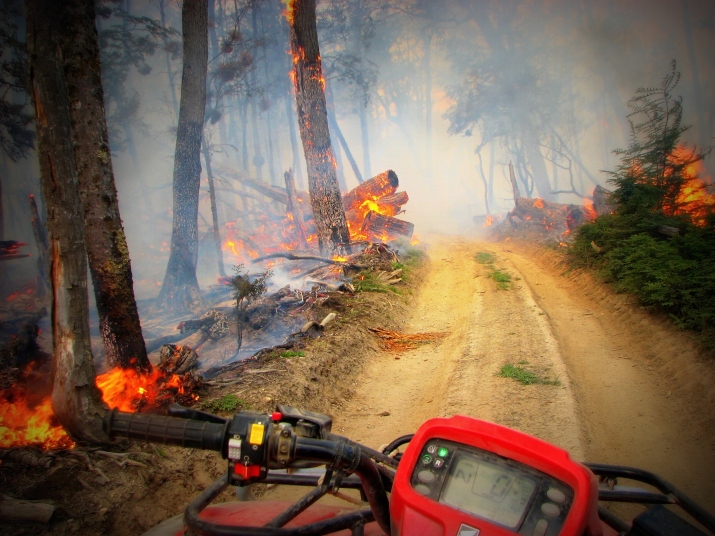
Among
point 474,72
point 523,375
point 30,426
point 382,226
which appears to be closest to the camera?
point 30,426

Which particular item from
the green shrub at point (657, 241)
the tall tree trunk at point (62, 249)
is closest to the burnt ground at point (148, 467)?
the tall tree trunk at point (62, 249)

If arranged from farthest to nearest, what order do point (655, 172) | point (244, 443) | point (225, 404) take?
point (655, 172) < point (225, 404) < point (244, 443)

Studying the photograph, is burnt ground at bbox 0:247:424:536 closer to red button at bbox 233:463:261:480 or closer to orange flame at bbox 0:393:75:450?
orange flame at bbox 0:393:75:450

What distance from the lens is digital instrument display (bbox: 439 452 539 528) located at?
1.71 metres

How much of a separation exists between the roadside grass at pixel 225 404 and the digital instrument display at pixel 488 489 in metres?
4.32

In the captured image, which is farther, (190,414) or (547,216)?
(547,216)

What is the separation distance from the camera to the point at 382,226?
20297 millimetres

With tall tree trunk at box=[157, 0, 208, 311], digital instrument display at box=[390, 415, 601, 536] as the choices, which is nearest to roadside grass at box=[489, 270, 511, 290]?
tall tree trunk at box=[157, 0, 208, 311]

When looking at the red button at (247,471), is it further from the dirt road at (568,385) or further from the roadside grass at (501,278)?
the roadside grass at (501,278)

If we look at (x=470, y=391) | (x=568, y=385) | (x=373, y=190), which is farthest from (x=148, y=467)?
(x=373, y=190)

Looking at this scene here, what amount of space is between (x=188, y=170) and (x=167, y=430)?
14090 mm

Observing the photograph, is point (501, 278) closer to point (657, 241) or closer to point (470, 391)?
point (657, 241)

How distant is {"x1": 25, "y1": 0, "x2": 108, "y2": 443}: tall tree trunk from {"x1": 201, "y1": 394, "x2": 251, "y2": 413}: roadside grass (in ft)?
4.47

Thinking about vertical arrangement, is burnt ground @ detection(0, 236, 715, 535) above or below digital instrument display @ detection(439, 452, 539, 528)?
below
